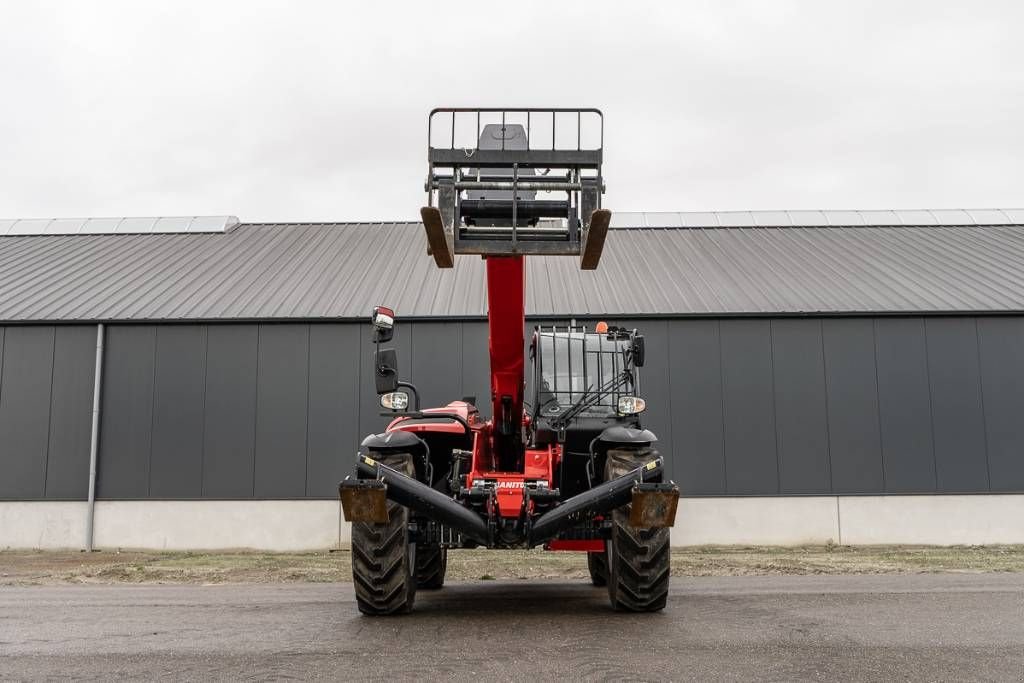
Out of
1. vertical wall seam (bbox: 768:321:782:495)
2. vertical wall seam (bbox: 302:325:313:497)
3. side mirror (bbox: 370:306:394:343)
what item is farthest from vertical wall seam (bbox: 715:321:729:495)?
side mirror (bbox: 370:306:394:343)

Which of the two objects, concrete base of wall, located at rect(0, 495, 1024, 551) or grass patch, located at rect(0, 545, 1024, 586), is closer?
grass patch, located at rect(0, 545, 1024, 586)

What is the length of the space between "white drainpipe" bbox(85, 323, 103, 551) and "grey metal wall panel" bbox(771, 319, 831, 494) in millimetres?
15441

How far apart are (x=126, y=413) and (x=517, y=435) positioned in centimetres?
1398

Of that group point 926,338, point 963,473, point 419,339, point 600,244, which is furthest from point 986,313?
point 600,244

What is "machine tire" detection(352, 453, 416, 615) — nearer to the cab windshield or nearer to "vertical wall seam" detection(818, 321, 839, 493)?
the cab windshield

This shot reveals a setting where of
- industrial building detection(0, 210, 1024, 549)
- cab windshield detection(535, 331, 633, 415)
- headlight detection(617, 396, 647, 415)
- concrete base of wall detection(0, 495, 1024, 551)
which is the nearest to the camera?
headlight detection(617, 396, 647, 415)

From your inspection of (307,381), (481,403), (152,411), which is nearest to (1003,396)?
(481,403)

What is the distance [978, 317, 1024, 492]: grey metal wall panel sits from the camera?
20.3m

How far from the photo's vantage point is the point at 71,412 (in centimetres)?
2064

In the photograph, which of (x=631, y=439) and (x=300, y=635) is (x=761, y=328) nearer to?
(x=631, y=439)

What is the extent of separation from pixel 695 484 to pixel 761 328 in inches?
157

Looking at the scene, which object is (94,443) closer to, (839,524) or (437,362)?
(437,362)

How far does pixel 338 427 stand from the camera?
803 inches

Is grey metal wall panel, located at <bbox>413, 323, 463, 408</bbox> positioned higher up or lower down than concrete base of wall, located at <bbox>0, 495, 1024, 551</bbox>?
higher up
